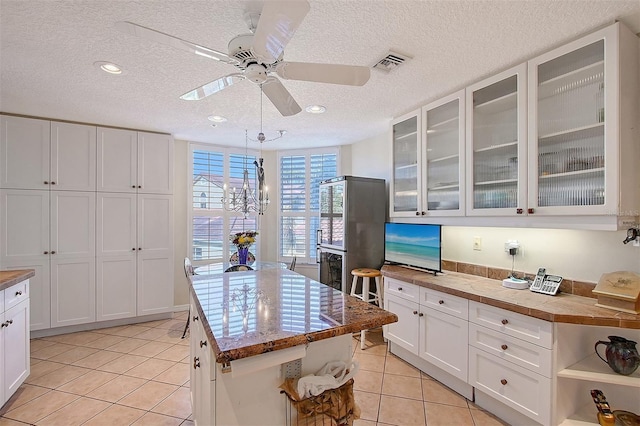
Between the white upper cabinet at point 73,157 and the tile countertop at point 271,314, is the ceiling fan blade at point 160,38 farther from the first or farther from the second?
the white upper cabinet at point 73,157

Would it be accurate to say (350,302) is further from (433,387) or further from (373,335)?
(373,335)

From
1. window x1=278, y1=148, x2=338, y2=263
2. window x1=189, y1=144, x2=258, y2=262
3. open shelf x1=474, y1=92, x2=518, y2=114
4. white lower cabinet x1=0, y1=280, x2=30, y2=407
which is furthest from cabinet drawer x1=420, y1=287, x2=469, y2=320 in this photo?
white lower cabinet x1=0, y1=280, x2=30, y2=407

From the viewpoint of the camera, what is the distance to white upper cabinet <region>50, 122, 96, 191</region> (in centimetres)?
339

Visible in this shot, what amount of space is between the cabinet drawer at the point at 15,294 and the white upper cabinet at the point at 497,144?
3566mm

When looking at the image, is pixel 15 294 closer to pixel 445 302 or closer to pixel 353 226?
pixel 353 226

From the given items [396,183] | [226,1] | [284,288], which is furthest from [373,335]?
[226,1]

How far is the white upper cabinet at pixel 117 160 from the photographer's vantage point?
3.62 metres

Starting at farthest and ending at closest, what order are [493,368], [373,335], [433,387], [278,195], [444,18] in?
[278,195] → [373,335] → [433,387] → [493,368] → [444,18]

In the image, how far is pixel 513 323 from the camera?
6.29ft

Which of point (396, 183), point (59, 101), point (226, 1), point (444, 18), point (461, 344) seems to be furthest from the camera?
point (396, 183)

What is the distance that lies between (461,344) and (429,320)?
32 cm

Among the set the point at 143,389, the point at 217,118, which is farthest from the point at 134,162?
the point at 143,389

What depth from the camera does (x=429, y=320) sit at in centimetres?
251

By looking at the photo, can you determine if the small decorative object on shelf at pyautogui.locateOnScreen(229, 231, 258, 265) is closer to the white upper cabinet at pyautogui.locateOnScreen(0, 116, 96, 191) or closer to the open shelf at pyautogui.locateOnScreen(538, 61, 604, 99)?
the white upper cabinet at pyautogui.locateOnScreen(0, 116, 96, 191)
